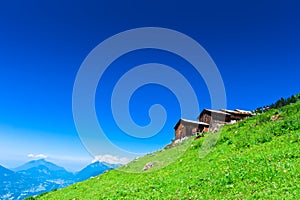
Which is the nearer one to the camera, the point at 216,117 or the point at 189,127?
the point at 216,117

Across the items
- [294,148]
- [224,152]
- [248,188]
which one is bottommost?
[248,188]

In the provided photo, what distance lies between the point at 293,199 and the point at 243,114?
58.9 m

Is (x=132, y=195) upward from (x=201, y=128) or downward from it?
downward

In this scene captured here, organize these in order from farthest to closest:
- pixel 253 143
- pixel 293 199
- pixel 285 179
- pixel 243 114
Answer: pixel 243 114, pixel 253 143, pixel 285 179, pixel 293 199

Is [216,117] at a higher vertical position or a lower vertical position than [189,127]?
higher

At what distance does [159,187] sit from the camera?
56.3 feet

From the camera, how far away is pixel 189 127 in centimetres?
6744

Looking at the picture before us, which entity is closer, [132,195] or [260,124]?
[132,195]

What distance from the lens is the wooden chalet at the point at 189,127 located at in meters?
65.6

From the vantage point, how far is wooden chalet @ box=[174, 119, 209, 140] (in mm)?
65625

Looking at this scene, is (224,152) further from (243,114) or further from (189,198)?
(243,114)

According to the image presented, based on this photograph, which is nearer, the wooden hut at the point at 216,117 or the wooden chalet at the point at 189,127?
the wooden hut at the point at 216,117

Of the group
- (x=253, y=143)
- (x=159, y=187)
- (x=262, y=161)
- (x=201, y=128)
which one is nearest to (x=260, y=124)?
(x=253, y=143)

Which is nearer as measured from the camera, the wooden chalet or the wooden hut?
the wooden hut
